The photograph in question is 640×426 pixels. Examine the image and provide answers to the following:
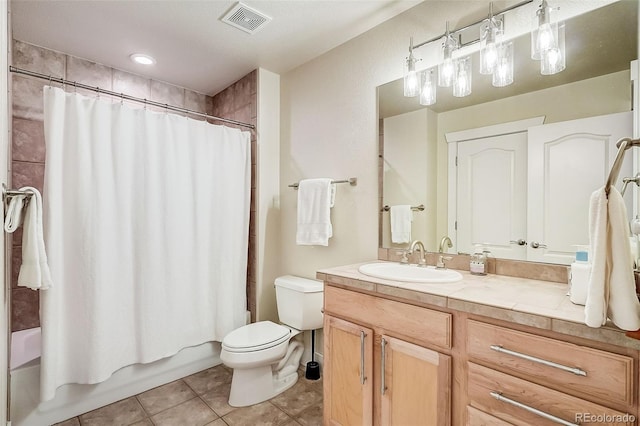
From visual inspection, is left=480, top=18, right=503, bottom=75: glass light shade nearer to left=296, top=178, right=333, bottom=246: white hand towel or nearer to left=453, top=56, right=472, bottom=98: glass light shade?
left=453, top=56, right=472, bottom=98: glass light shade

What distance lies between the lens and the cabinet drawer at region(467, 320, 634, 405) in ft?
2.66

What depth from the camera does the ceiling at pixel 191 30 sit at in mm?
1823

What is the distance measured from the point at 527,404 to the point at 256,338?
147 centimetres

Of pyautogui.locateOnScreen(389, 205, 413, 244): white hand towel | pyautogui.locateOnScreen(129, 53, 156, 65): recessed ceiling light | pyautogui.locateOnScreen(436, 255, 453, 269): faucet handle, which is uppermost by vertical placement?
pyautogui.locateOnScreen(129, 53, 156, 65): recessed ceiling light

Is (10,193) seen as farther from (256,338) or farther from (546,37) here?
(546,37)

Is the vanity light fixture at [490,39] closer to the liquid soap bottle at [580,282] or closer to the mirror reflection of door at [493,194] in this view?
the mirror reflection of door at [493,194]

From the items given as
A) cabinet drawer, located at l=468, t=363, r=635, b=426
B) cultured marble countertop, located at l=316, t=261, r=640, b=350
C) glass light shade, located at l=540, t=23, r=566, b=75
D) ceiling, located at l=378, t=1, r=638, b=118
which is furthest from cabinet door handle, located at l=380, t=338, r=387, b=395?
glass light shade, located at l=540, t=23, r=566, b=75

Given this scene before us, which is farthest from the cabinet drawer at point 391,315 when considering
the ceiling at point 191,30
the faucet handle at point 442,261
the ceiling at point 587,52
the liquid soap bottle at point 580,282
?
the ceiling at point 191,30

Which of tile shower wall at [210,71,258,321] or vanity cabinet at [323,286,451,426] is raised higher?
tile shower wall at [210,71,258,321]

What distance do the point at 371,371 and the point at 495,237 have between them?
2.87 ft

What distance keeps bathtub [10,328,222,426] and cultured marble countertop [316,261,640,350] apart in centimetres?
146

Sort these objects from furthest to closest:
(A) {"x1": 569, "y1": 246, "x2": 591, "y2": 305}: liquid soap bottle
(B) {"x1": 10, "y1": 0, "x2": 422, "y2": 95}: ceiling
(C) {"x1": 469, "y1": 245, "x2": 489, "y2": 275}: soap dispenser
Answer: (B) {"x1": 10, "y1": 0, "x2": 422, "y2": 95}: ceiling, (C) {"x1": 469, "y1": 245, "x2": 489, "y2": 275}: soap dispenser, (A) {"x1": 569, "y1": 246, "x2": 591, "y2": 305}: liquid soap bottle

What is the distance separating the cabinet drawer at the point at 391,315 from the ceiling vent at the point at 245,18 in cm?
167

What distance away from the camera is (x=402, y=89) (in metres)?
1.88
